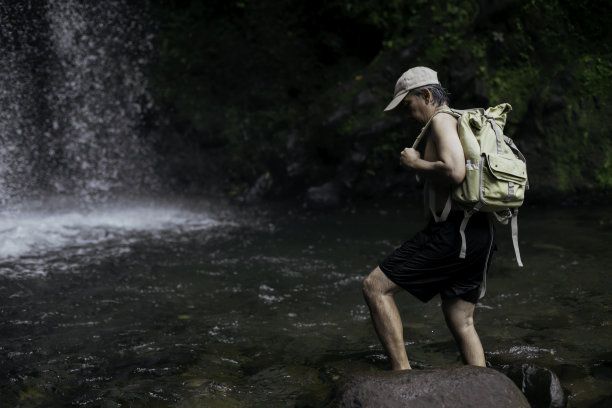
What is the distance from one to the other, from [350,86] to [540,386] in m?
9.01

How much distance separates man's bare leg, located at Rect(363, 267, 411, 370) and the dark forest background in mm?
7197

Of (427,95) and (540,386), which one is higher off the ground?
(427,95)

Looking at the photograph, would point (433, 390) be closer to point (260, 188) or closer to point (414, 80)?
point (414, 80)

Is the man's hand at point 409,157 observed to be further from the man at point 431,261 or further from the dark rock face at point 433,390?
the dark rock face at point 433,390

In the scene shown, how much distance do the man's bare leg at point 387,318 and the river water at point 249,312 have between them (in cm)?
58

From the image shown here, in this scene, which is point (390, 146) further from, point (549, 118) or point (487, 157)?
point (487, 157)

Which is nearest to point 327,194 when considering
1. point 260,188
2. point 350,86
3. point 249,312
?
point 260,188

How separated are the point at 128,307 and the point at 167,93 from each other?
905 centimetres

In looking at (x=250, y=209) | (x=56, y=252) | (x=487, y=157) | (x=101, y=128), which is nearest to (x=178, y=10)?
(x=101, y=128)

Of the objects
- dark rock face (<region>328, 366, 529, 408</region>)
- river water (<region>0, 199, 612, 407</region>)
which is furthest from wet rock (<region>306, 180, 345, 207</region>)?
dark rock face (<region>328, 366, 529, 408</region>)

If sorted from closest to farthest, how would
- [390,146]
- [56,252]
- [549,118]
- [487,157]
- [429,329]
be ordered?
[487,157] → [429,329] → [56,252] → [549,118] → [390,146]

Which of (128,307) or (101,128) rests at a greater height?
(101,128)

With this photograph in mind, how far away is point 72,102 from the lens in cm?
1320

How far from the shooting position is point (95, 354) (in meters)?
4.32
